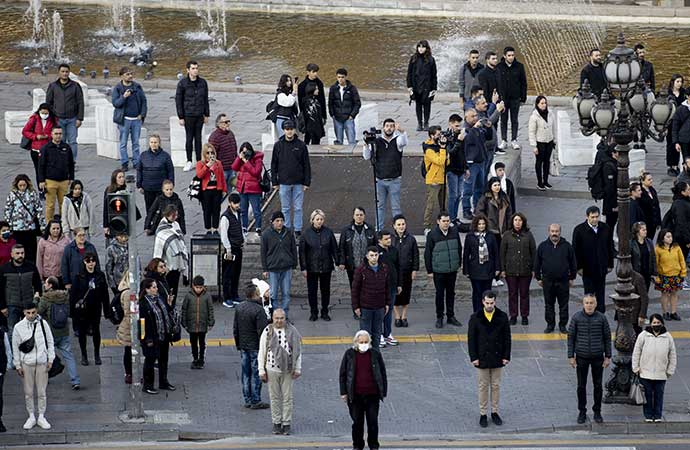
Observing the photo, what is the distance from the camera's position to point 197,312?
74.6 ft

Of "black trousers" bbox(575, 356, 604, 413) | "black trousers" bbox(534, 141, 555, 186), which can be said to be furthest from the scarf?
"black trousers" bbox(534, 141, 555, 186)

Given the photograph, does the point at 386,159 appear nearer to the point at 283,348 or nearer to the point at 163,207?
the point at 163,207

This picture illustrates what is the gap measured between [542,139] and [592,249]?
18.5 ft

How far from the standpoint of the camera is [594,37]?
44969 millimetres

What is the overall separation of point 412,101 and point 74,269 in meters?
12.4

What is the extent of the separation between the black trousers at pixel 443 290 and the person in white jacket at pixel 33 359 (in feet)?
17.8

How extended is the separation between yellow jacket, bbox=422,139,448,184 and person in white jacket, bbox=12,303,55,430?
7156mm

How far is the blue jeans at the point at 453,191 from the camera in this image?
1066 inches

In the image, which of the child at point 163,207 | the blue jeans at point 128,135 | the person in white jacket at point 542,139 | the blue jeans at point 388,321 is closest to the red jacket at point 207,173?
the child at point 163,207

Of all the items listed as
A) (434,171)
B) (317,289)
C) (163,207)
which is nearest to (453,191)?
(434,171)

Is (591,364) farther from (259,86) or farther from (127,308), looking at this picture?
(259,86)

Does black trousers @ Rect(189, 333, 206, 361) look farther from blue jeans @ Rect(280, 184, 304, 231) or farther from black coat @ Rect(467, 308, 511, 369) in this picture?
blue jeans @ Rect(280, 184, 304, 231)

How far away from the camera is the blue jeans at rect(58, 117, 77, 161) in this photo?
30.5 m

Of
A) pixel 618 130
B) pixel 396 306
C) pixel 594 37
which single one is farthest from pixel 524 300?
pixel 594 37
